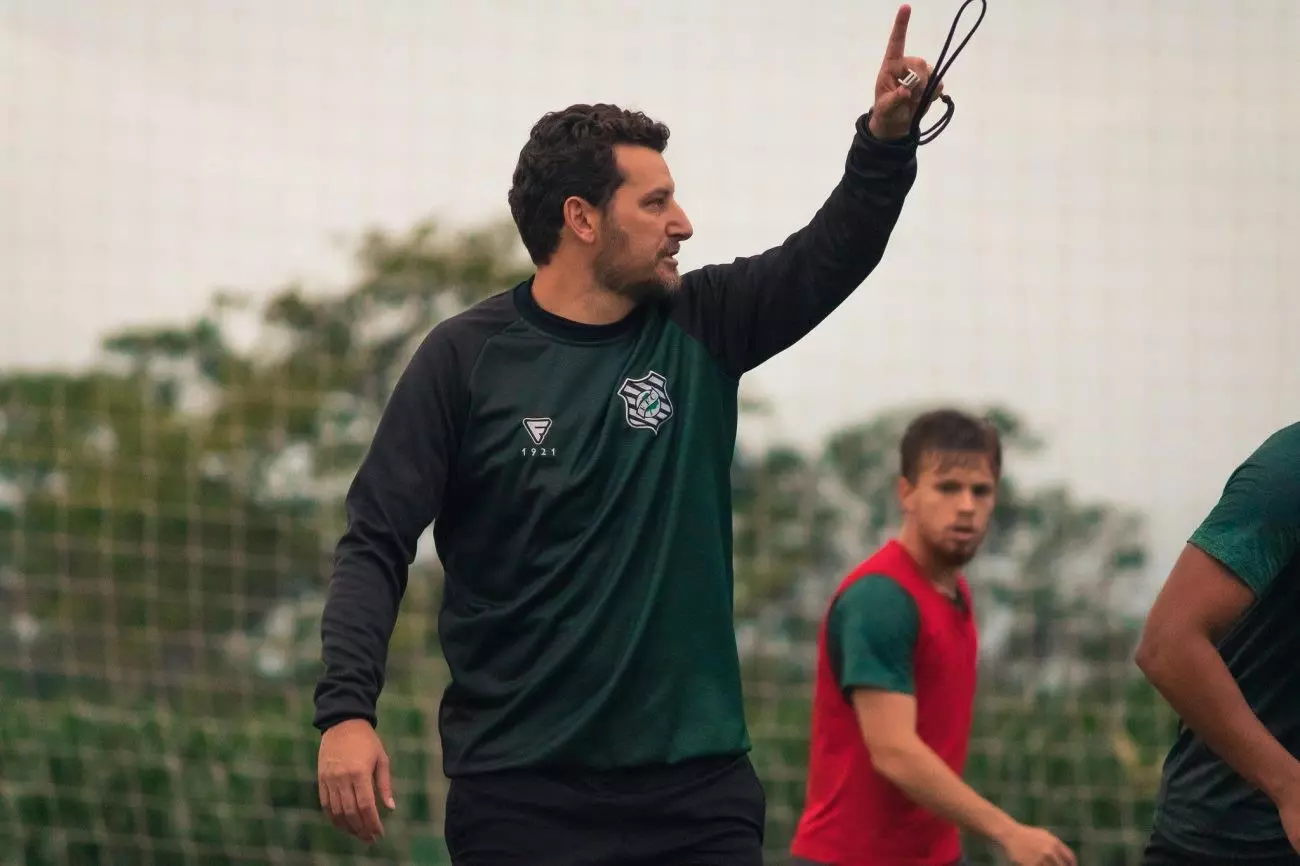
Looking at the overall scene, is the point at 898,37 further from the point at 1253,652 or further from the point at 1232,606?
the point at 1253,652

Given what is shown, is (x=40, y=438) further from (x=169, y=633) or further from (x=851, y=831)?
(x=851, y=831)

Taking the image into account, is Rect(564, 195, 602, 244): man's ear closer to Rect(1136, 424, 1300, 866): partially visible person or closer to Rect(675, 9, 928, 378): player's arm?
Rect(675, 9, 928, 378): player's arm

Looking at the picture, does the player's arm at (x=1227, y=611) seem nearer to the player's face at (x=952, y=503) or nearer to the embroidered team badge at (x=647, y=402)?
the embroidered team badge at (x=647, y=402)

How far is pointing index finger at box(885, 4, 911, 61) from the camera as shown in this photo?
10.2 feet

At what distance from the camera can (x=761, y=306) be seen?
11.1 feet

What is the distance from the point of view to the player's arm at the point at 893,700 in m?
4.07

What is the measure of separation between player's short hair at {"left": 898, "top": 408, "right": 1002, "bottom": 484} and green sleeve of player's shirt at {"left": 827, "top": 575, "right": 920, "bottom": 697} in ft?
1.45

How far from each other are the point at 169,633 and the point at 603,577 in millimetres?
6387

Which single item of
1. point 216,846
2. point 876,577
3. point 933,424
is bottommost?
point 216,846

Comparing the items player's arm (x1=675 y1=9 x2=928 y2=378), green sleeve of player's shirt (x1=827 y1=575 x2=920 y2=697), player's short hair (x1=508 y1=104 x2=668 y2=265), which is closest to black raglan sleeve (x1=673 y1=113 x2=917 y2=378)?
player's arm (x1=675 y1=9 x2=928 y2=378)

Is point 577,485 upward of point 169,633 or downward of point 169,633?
upward

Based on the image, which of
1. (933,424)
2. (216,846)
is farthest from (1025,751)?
(933,424)

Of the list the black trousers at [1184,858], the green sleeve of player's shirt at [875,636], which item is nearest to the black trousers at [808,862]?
the green sleeve of player's shirt at [875,636]

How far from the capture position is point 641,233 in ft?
11.2
